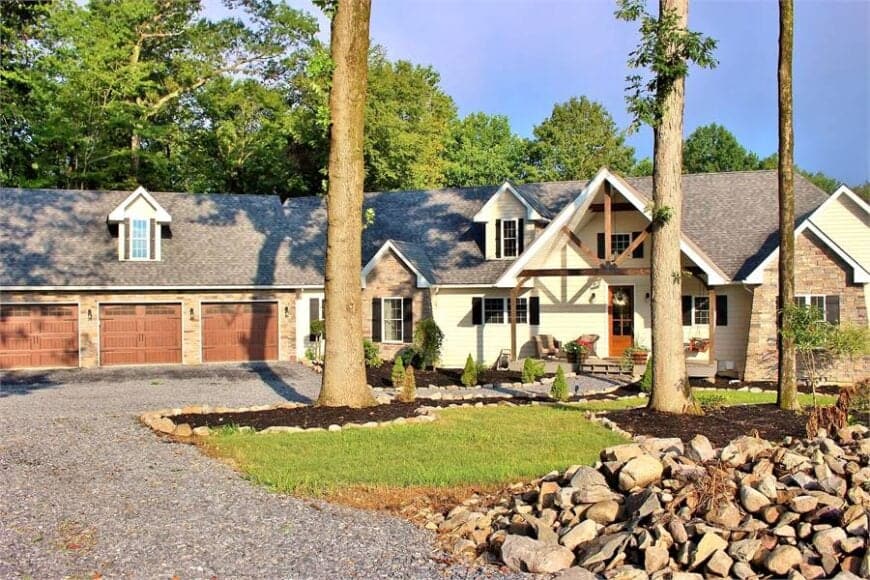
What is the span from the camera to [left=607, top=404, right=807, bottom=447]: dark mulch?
1150 cm

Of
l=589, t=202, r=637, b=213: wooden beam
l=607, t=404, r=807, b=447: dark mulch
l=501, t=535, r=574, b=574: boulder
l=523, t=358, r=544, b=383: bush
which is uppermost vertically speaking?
l=589, t=202, r=637, b=213: wooden beam

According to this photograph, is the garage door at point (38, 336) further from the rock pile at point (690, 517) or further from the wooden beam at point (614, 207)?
the rock pile at point (690, 517)

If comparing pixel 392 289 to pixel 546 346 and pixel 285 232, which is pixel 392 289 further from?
pixel 285 232

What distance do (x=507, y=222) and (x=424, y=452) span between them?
15405 millimetres

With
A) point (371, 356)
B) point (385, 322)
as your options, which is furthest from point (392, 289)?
point (371, 356)

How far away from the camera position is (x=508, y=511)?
25.6 feet

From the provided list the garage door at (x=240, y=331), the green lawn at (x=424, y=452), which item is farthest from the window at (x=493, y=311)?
the green lawn at (x=424, y=452)

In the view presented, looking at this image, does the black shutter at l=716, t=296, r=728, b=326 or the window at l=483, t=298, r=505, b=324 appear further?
the window at l=483, t=298, r=505, b=324

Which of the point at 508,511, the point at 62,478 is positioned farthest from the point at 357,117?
the point at 508,511

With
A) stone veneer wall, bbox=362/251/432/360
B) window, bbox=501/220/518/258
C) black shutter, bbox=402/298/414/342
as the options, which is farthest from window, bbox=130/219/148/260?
window, bbox=501/220/518/258

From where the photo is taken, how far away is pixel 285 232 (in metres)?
28.7

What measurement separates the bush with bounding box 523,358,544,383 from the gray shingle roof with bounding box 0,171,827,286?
13.8 ft

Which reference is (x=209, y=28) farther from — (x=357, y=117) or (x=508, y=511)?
(x=508, y=511)

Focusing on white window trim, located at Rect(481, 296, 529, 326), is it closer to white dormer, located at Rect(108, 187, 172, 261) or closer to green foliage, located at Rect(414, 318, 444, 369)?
green foliage, located at Rect(414, 318, 444, 369)
